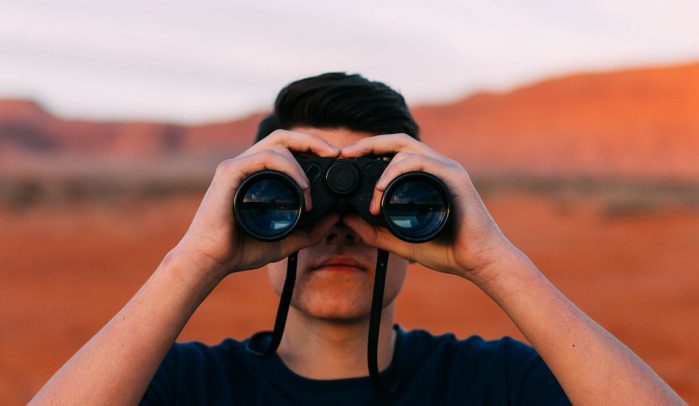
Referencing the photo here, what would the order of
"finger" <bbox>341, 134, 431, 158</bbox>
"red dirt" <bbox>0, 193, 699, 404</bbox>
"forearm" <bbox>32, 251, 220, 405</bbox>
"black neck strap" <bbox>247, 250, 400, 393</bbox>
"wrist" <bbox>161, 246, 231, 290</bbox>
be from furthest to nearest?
"red dirt" <bbox>0, 193, 699, 404</bbox> < "finger" <bbox>341, 134, 431, 158</bbox> < "black neck strap" <bbox>247, 250, 400, 393</bbox> < "wrist" <bbox>161, 246, 231, 290</bbox> < "forearm" <bbox>32, 251, 220, 405</bbox>

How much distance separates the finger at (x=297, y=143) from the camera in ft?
6.18

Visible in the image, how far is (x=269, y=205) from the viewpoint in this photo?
1825mm

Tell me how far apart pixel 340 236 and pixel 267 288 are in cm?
716

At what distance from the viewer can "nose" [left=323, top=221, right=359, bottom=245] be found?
198 cm

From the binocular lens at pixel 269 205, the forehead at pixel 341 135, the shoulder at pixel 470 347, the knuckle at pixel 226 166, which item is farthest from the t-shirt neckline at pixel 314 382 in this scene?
the forehead at pixel 341 135

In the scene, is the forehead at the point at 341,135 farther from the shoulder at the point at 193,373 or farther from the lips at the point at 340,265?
the shoulder at the point at 193,373

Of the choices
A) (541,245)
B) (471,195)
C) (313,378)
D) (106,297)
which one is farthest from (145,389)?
(541,245)

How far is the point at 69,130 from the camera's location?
2968 inches

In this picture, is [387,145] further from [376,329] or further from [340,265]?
[376,329]

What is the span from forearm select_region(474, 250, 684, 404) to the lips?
404mm

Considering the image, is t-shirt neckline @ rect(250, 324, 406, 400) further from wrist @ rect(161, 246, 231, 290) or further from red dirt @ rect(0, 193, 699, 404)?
red dirt @ rect(0, 193, 699, 404)

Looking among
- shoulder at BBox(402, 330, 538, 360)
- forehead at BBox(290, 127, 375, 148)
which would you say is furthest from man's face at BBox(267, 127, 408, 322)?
forehead at BBox(290, 127, 375, 148)

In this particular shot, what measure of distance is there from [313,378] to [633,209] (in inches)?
651

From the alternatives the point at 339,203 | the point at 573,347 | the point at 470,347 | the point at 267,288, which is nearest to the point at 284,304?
the point at 339,203
